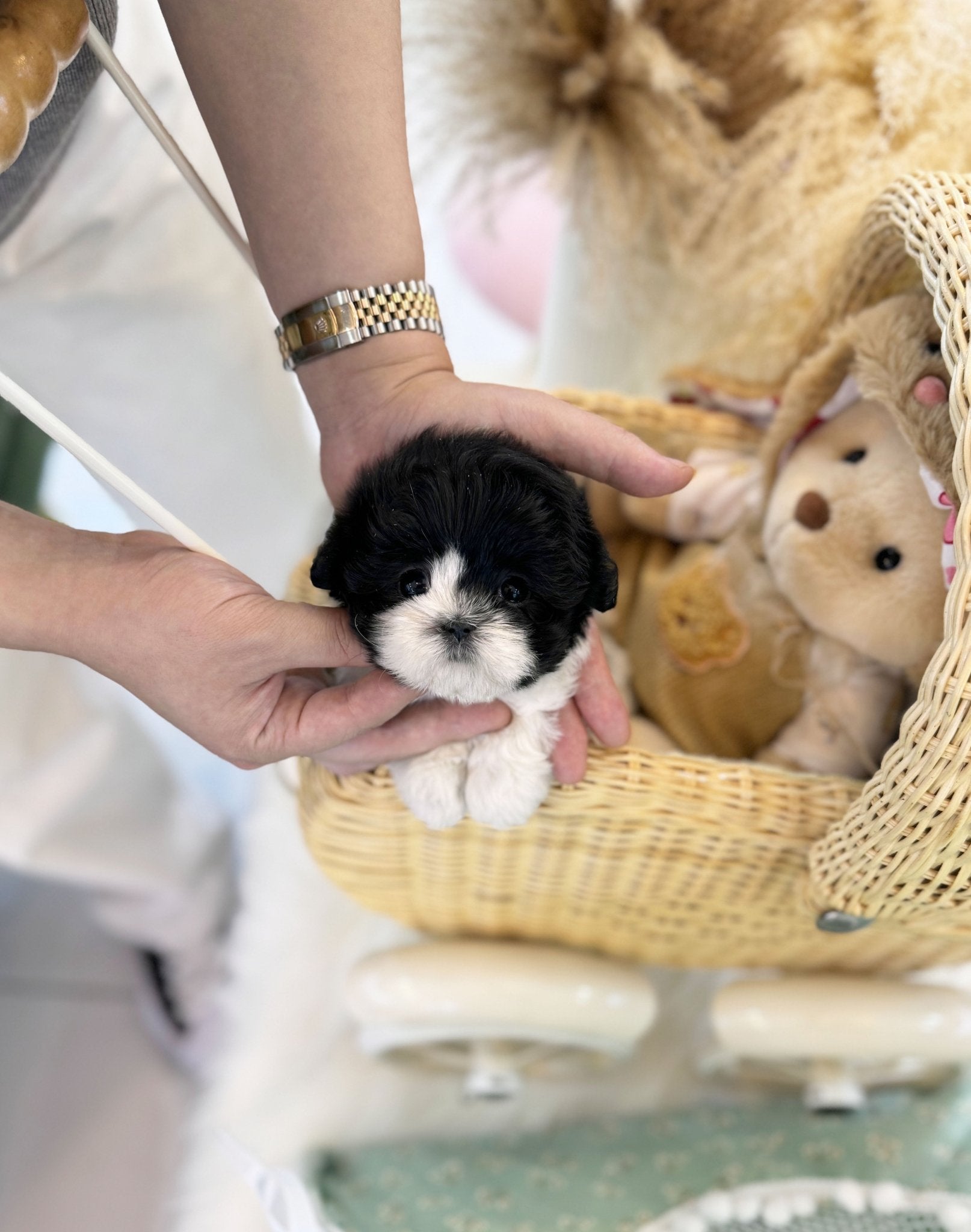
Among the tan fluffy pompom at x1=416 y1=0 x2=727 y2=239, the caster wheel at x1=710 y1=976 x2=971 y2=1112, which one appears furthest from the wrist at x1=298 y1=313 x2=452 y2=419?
the caster wheel at x1=710 y1=976 x2=971 y2=1112

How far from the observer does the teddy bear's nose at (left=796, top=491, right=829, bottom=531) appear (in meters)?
0.95

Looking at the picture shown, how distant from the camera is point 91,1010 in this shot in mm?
1442

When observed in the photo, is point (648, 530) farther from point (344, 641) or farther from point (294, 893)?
point (294, 893)

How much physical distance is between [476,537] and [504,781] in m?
0.25

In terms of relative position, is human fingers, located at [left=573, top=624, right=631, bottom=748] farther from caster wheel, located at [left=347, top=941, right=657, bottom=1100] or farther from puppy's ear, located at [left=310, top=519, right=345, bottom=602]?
caster wheel, located at [left=347, top=941, right=657, bottom=1100]

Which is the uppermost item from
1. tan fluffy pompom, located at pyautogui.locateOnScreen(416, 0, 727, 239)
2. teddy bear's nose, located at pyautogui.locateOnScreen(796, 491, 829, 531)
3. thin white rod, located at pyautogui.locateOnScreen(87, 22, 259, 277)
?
tan fluffy pompom, located at pyautogui.locateOnScreen(416, 0, 727, 239)

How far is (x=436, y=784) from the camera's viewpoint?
0.78 meters

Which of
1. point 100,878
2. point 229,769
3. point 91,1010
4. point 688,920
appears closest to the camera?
point 688,920

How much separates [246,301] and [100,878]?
0.84 m

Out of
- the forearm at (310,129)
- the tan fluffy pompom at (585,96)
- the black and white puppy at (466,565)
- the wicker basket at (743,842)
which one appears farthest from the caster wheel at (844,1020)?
the tan fluffy pompom at (585,96)

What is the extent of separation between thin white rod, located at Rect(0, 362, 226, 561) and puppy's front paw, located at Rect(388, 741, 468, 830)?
0.25 m

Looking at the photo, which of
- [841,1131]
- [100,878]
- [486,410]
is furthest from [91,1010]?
[486,410]

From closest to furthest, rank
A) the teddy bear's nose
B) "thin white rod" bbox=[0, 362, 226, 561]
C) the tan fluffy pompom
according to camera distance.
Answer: "thin white rod" bbox=[0, 362, 226, 561]
the teddy bear's nose
the tan fluffy pompom

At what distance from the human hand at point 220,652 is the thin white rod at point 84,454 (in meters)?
0.02
